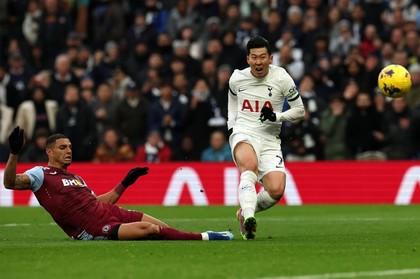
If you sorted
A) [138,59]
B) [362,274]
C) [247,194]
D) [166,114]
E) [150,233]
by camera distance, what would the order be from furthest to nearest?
1. [138,59]
2. [166,114]
3. [247,194]
4. [150,233]
5. [362,274]

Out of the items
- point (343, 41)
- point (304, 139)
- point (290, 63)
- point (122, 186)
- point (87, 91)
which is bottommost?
point (304, 139)

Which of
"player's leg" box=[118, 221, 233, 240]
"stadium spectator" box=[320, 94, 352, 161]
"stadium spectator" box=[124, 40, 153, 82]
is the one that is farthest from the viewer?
"stadium spectator" box=[124, 40, 153, 82]

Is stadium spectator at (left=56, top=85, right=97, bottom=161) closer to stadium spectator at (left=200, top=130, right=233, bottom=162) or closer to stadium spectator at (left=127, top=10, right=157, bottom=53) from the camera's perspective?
stadium spectator at (left=200, top=130, right=233, bottom=162)

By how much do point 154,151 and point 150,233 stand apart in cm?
1063

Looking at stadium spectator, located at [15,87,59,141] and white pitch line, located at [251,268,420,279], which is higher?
white pitch line, located at [251,268,420,279]

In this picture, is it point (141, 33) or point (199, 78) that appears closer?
point (199, 78)

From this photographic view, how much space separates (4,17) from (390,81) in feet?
53.7

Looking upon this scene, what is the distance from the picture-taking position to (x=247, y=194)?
1345 cm

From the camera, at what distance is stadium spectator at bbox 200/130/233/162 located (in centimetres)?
2317

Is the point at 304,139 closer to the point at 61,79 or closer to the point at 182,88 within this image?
the point at 182,88

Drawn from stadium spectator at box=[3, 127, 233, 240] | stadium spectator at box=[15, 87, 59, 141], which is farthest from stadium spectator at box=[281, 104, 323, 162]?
stadium spectator at box=[3, 127, 233, 240]

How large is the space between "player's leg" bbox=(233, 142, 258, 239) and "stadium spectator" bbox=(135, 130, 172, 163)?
942 cm

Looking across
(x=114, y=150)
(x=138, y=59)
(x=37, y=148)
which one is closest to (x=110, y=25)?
(x=138, y=59)

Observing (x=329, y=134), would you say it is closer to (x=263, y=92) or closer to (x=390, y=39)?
(x=390, y=39)
